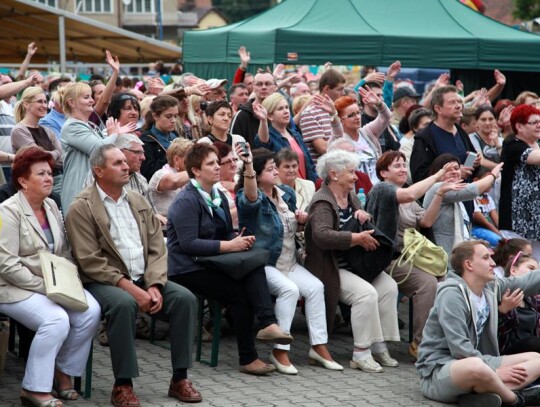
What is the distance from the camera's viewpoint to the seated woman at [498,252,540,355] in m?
7.42

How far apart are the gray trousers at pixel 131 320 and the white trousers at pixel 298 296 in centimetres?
93

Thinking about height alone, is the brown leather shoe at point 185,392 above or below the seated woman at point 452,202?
below

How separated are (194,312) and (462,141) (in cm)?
372

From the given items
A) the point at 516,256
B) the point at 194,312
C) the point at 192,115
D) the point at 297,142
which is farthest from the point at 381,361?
the point at 192,115

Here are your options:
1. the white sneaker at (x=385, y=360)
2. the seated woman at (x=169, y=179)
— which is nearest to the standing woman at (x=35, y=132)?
the seated woman at (x=169, y=179)

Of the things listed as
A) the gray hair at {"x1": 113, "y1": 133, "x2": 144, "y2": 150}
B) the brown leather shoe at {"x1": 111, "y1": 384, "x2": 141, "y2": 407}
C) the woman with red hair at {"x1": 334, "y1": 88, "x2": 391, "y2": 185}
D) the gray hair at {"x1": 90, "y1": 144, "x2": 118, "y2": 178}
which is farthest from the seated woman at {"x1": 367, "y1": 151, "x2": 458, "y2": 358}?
the brown leather shoe at {"x1": 111, "y1": 384, "x2": 141, "y2": 407}

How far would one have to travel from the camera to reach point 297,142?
9820mm

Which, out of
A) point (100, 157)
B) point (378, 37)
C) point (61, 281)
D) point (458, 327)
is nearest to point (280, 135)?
point (100, 157)

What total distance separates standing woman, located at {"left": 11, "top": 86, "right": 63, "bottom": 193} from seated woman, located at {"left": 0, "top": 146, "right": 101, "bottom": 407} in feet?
6.21

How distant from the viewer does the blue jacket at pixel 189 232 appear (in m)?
7.64

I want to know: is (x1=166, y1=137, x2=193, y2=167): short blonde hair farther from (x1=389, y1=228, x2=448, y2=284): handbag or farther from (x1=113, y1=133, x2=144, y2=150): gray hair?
(x1=389, y1=228, x2=448, y2=284): handbag

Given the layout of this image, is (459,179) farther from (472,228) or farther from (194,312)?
(194,312)

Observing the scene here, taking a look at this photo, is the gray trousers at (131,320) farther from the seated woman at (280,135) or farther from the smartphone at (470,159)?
the smartphone at (470,159)

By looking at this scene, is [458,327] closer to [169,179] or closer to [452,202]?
[452,202]
